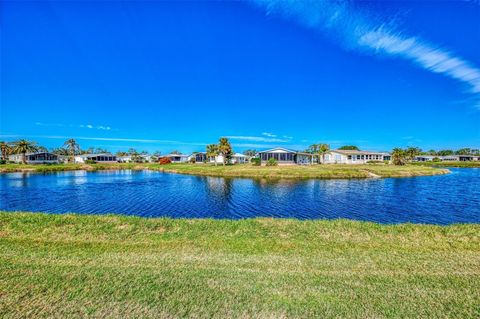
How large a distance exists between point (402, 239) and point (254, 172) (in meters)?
40.9

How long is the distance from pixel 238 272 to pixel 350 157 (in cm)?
Answer: 8105

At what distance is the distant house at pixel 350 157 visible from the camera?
79863 millimetres

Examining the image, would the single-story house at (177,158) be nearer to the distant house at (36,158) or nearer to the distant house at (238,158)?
the distant house at (238,158)

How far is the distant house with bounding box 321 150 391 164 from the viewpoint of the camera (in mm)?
79863

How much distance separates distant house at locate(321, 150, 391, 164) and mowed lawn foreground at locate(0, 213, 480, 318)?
71.8 meters

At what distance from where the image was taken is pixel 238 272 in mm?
6922

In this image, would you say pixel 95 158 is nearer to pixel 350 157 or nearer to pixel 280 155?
pixel 280 155

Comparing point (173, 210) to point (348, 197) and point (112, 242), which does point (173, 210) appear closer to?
point (112, 242)

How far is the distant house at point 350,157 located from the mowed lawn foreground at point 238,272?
2828 inches

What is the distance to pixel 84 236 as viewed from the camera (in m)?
10.5

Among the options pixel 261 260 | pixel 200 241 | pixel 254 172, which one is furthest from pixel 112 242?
pixel 254 172

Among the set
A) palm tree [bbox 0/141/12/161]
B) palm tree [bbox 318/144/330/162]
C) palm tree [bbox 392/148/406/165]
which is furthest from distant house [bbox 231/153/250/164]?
palm tree [bbox 0/141/12/161]

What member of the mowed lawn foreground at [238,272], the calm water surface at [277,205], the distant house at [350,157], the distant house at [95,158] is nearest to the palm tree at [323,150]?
the distant house at [350,157]

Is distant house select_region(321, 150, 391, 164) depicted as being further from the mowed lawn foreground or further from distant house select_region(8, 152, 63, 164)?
distant house select_region(8, 152, 63, 164)
